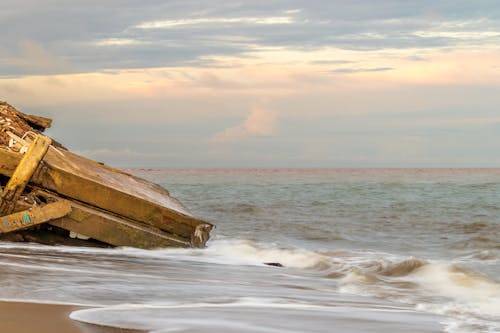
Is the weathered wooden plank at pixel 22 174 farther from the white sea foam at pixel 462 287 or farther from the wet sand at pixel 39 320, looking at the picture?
the white sea foam at pixel 462 287

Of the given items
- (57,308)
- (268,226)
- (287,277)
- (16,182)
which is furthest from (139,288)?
(268,226)

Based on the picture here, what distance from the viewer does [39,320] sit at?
181 inches

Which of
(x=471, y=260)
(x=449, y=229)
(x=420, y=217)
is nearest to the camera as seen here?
(x=471, y=260)

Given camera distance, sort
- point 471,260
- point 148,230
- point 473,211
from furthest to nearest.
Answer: point 473,211 < point 471,260 < point 148,230


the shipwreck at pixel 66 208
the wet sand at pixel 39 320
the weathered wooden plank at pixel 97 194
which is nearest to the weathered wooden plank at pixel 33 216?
the shipwreck at pixel 66 208

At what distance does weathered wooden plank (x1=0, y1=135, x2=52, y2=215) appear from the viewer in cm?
955

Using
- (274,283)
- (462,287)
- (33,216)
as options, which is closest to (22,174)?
(33,216)

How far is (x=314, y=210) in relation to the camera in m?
26.8

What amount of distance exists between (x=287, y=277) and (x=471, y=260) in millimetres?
5335

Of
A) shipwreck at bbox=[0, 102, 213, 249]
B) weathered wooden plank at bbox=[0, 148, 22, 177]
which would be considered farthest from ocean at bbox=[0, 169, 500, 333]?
weathered wooden plank at bbox=[0, 148, 22, 177]

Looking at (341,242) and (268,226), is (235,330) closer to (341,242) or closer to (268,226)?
(341,242)

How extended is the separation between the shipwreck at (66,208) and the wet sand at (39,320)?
4.74m

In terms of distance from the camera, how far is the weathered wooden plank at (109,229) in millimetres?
9805

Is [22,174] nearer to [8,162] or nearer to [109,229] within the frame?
[8,162]
